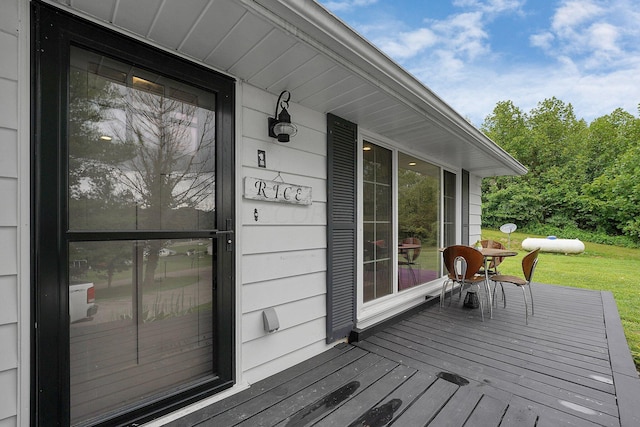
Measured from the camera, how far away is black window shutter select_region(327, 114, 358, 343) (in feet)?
8.27

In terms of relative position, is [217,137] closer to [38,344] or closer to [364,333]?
[38,344]

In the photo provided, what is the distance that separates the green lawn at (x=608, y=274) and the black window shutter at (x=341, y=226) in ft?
9.01

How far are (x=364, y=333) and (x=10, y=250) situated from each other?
2.52 m

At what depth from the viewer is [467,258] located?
11.1 ft

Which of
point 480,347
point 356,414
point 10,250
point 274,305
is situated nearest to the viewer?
point 10,250

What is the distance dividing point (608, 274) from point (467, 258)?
6494 millimetres

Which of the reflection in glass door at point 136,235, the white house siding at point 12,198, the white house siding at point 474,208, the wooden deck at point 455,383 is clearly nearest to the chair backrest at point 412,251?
the wooden deck at point 455,383

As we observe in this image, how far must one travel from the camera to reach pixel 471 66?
14750mm

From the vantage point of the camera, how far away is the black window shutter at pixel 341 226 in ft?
8.27

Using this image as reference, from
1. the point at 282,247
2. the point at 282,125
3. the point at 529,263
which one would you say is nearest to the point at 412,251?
the point at 529,263

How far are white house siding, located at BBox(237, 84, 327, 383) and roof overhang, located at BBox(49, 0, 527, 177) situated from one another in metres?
0.27

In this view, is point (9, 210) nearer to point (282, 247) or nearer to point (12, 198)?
point (12, 198)

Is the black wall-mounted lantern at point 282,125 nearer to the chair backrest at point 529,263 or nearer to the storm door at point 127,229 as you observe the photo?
the storm door at point 127,229

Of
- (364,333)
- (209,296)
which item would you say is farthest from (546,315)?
(209,296)
